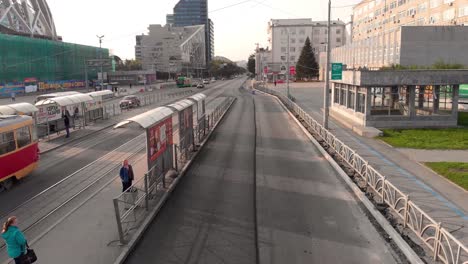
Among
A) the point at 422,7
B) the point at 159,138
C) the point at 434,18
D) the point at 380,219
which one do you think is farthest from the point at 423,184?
the point at 422,7

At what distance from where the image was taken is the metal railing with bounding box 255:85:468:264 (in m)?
8.06

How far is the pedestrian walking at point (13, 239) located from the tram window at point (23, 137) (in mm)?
8156

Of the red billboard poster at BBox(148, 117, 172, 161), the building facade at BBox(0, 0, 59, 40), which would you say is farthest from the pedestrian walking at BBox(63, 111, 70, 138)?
the building facade at BBox(0, 0, 59, 40)

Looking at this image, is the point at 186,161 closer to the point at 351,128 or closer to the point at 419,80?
the point at 351,128

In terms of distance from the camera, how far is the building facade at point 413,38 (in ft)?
168

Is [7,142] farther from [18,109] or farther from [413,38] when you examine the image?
[413,38]

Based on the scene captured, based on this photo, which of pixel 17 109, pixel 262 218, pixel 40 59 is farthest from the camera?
pixel 40 59

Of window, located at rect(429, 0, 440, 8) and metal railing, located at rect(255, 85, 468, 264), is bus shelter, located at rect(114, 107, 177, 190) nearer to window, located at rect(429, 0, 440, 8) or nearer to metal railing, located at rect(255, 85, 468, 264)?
metal railing, located at rect(255, 85, 468, 264)

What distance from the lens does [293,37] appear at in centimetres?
14150

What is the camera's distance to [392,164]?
1728cm

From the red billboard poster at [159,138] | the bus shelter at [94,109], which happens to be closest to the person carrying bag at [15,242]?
the red billboard poster at [159,138]

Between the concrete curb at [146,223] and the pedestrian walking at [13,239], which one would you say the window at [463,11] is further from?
the pedestrian walking at [13,239]

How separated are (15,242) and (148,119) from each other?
18.8 feet

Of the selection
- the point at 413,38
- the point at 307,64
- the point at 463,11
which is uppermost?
the point at 463,11
